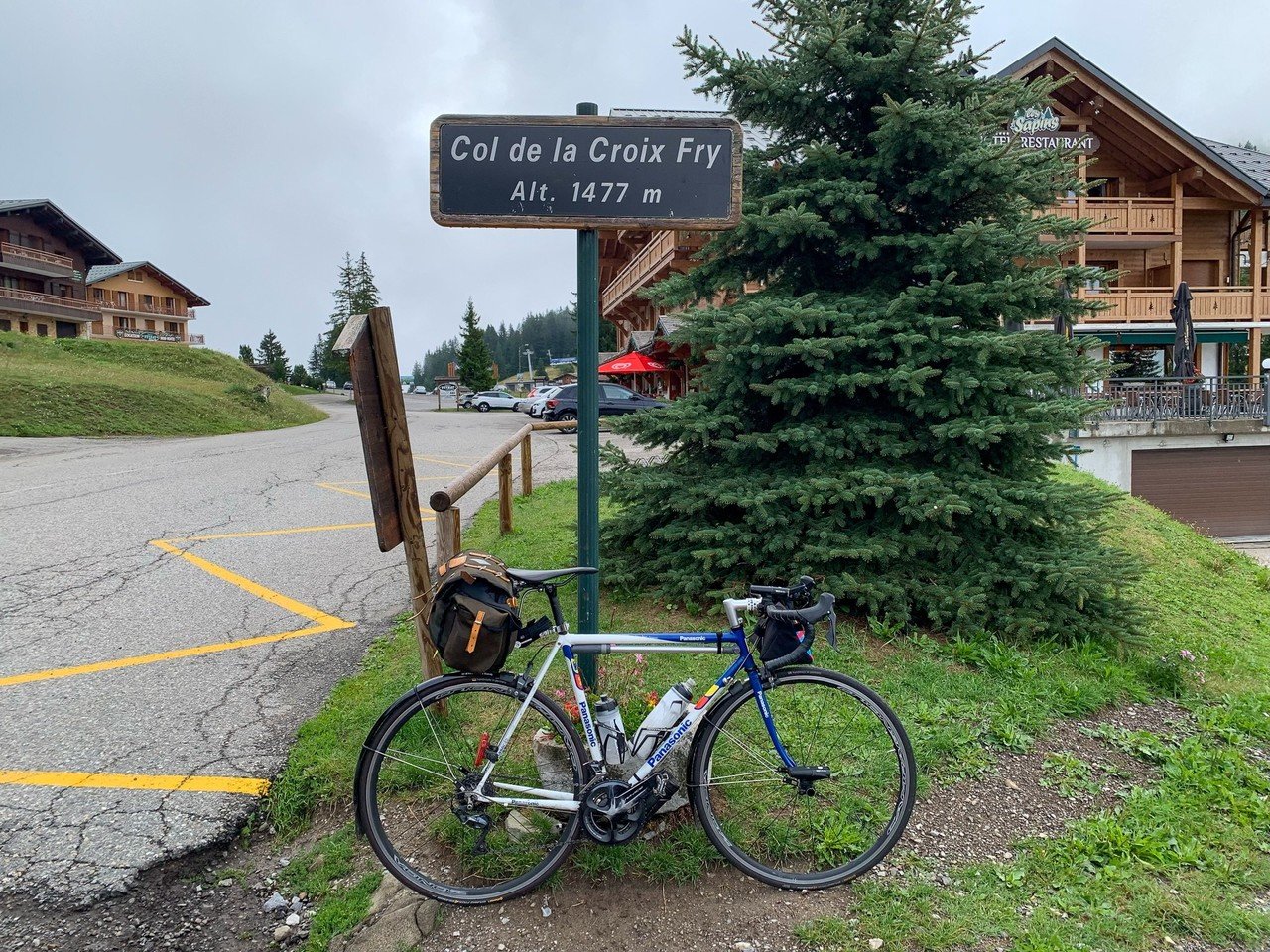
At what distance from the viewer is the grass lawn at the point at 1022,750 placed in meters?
2.77

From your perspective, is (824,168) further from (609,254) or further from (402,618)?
(609,254)

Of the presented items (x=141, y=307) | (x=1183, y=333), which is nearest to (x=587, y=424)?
(x=1183, y=333)

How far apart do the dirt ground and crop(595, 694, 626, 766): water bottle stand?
0.44 m

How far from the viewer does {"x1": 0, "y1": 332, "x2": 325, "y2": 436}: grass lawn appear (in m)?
23.5

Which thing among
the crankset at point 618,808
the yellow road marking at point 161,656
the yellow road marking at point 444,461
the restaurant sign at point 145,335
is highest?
the restaurant sign at point 145,335

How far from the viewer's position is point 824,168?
517cm

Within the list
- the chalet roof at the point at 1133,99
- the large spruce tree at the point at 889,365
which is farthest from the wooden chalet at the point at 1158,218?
the large spruce tree at the point at 889,365

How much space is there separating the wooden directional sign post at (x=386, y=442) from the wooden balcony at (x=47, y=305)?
60565mm

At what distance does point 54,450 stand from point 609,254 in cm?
2987

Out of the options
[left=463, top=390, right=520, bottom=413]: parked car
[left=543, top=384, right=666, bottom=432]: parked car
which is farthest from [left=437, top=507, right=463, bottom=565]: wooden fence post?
[left=463, top=390, right=520, bottom=413]: parked car

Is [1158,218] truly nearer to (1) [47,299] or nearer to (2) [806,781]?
(2) [806,781]

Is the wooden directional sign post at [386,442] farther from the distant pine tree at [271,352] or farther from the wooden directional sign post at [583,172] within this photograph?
the distant pine tree at [271,352]

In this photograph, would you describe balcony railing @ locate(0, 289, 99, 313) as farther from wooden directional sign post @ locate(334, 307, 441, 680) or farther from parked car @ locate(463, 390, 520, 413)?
wooden directional sign post @ locate(334, 307, 441, 680)

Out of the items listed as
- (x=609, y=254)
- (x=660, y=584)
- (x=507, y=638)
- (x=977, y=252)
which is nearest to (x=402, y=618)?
(x=660, y=584)
